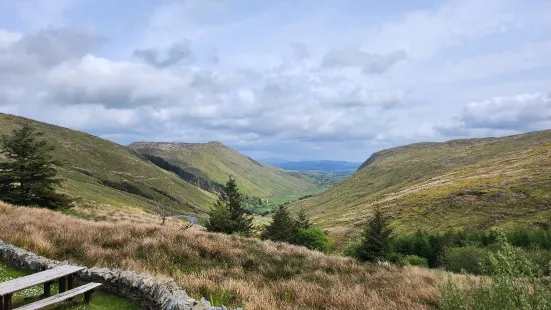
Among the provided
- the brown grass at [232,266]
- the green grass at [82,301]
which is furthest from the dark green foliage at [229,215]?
the green grass at [82,301]

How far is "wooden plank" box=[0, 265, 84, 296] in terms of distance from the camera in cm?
805

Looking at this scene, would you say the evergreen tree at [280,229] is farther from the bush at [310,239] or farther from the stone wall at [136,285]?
the stone wall at [136,285]

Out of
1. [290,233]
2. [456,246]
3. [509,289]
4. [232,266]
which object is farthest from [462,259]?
[509,289]

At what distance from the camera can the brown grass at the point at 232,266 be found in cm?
1006

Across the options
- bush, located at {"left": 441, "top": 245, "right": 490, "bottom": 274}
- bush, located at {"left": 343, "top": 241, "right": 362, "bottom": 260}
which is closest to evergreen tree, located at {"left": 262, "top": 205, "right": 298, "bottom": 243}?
bush, located at {"left": 343, "top": 241, "right": 362, "bottom": 260}

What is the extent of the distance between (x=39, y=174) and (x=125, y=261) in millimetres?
24078

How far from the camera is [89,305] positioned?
31.6 feet

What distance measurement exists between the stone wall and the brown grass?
0.93 metres

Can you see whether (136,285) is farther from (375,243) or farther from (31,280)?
(375,243)

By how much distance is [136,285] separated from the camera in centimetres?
981

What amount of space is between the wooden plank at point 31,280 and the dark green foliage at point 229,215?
38.3 metres

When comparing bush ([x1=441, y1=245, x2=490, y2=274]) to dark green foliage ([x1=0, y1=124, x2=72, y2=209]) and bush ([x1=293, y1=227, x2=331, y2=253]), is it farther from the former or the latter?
dark green foliage ([x1=0, y1=124, x2=72, y2=209])

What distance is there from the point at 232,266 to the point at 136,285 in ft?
19.5

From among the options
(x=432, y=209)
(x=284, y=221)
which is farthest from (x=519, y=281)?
(x=432, y=209)
